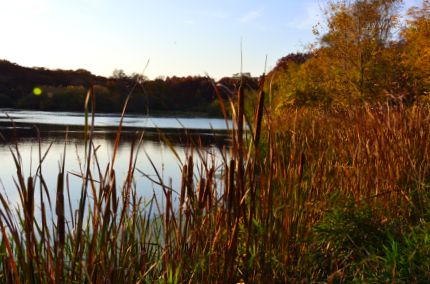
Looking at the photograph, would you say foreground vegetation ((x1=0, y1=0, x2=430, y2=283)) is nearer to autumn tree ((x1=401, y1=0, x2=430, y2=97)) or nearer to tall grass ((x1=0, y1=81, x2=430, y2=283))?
tall grass ((x1=0, y1=81, x2=430, y2=283))

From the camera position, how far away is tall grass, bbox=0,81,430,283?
2033 mm

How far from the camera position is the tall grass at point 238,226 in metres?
2.03

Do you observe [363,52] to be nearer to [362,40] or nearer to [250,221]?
[362,40]

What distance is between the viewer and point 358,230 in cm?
364

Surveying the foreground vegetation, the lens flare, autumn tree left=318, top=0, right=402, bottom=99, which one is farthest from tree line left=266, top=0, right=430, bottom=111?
the lens flare

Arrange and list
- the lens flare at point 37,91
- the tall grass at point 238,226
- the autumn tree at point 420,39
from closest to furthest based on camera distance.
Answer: the tall grass at point 238,226 → the autumn tree at point 420,39 → the lens flare at point 37,91

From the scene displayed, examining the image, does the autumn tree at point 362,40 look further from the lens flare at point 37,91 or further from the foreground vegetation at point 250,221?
the lens flare at point 37,91

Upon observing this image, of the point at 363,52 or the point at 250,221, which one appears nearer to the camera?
the point at 250,221

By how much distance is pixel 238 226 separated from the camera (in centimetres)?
243

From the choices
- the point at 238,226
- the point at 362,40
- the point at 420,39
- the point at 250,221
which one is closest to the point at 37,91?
the point at 362,40

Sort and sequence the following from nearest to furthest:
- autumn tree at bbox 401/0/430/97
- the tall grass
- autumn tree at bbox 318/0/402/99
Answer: the tall grass, autumn tree at bbox 401/0/430/97, autumn tree at bbox 318/0/402/99

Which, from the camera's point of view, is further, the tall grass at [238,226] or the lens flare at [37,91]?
the lens flare at [37,91]

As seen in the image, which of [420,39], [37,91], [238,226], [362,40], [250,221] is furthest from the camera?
[37,91]

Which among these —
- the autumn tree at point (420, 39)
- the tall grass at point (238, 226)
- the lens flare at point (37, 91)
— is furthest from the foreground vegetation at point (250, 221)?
the lens flare at point (37, 91)
